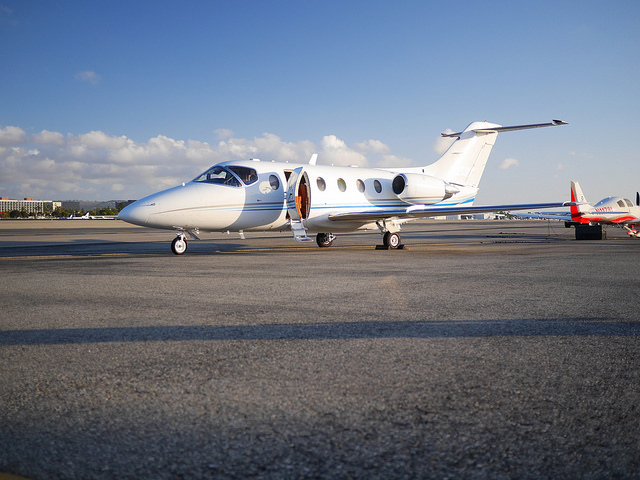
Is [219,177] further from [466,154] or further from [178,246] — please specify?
[466,154]

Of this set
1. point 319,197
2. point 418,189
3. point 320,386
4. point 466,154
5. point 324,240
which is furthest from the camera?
point 466,154

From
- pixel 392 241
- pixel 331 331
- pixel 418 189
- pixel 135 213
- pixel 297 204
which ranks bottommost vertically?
pixel 331 331

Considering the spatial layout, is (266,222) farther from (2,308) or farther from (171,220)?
(2,308)

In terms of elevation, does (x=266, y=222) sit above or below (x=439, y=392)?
above

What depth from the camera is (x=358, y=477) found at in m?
2.06

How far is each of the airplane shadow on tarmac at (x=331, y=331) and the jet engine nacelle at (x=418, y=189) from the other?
47.2 ft

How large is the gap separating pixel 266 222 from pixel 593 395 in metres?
14.2

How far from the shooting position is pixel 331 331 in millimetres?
4719

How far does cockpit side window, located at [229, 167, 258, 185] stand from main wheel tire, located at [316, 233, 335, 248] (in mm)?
4756

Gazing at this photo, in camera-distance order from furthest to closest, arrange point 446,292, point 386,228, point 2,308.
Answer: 1. point 386,228
2. point 446,292
3. point 2,308

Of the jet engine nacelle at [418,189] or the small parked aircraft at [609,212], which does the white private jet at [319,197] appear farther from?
the small parked aircraft at [609,212]

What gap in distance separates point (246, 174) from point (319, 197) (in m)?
2.78

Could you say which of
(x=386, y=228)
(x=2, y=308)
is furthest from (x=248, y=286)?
(x=386, y=228)

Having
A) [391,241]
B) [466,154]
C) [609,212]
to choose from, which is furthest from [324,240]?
[609,212]
